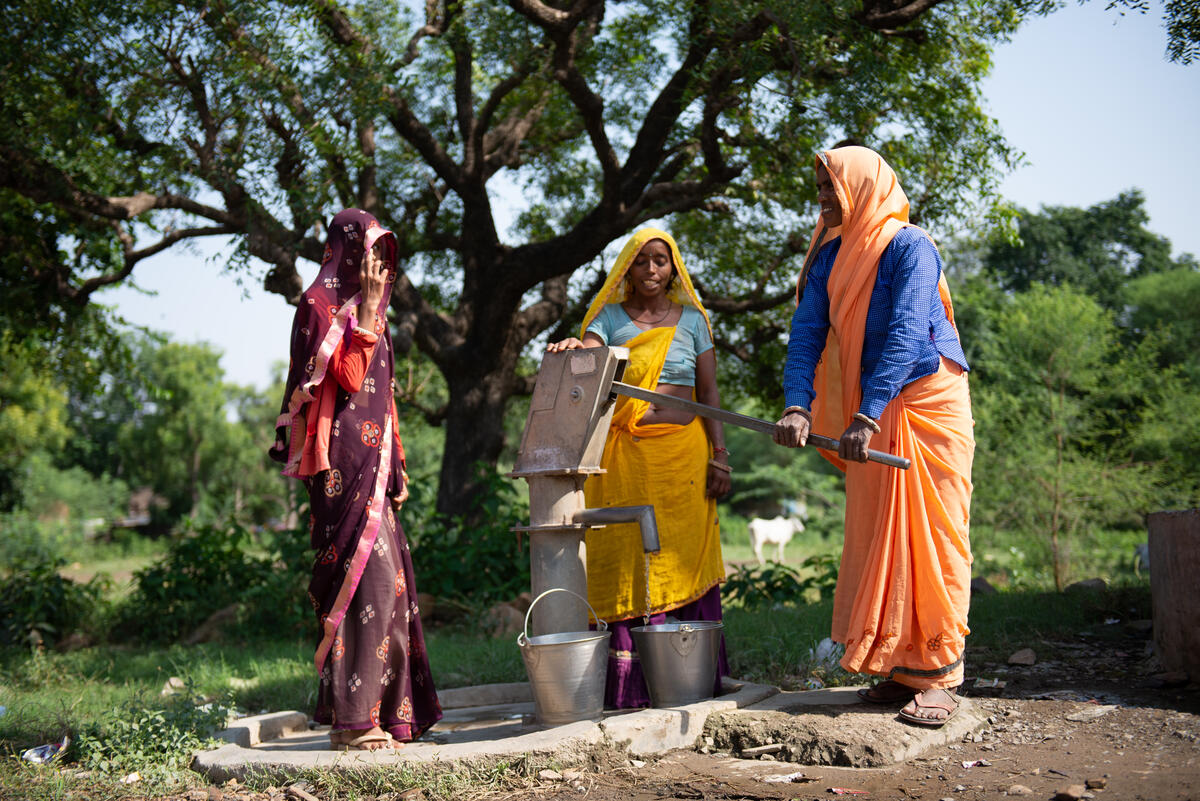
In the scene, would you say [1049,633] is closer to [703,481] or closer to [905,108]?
[703,481]

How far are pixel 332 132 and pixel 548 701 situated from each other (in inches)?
208

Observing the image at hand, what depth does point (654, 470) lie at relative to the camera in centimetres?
400

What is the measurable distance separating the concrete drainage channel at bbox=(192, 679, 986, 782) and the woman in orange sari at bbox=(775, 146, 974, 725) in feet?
0.45

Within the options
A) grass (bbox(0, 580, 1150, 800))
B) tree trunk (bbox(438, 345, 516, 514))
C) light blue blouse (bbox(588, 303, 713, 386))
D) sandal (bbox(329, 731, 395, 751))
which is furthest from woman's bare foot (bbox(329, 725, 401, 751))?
tree trunk (bbox(438, 345, 516, 514))

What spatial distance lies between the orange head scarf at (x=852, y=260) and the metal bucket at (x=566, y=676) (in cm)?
128

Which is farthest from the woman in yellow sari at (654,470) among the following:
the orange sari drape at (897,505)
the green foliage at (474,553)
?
the green foliage at (474,553)

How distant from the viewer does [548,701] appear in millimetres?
3451

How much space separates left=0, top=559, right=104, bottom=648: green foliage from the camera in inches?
295

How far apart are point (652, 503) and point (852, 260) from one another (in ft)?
4.30

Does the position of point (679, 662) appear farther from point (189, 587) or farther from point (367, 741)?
point (189, 587)

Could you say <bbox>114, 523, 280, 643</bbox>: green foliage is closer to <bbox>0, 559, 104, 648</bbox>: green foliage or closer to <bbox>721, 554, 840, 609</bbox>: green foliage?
A: <bbox>0, 559, 104, 648</bbox>: green foliage

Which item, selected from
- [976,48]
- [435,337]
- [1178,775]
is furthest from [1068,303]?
[1178,775]

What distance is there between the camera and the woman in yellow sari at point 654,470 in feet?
13.0

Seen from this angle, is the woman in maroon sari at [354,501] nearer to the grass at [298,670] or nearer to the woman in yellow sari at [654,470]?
the grass at [298,670]
